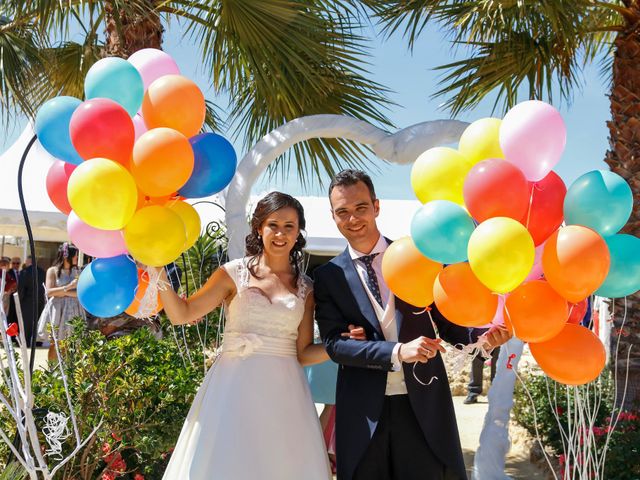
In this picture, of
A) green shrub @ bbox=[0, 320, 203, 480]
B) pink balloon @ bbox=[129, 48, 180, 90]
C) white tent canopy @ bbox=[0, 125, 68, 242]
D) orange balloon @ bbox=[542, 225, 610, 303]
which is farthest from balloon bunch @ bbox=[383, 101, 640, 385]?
white tent canopy @ bbox=[0, 125, 68, 242]

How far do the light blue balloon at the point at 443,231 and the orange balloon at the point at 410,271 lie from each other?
0.27 feet

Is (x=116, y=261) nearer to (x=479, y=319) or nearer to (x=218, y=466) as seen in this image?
(x=218, y=466)

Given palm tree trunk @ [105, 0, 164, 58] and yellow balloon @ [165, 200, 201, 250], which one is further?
palm tree trunk @ [105, 0, 164, 58]

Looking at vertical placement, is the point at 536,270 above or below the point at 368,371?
above

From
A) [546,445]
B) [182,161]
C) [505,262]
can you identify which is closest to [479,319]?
[505,262]

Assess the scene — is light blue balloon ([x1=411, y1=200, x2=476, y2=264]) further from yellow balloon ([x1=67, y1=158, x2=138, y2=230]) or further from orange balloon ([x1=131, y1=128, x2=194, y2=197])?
yellow balloon ([x1=67, y1=158, x2=138, y2=230])

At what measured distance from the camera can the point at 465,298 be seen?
7.16ft

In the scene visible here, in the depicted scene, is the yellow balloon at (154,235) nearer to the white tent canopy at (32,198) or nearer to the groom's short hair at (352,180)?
the groom's short hair at (352,180)

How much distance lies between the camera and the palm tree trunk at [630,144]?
17.2ft

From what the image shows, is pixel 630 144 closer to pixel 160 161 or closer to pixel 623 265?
pixel 623 265

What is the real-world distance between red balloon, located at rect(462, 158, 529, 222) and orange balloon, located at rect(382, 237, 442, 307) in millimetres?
263

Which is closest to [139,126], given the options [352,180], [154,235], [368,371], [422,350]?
[154,235]

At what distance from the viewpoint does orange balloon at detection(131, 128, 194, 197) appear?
97.0 inches

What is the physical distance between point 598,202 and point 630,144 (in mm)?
3573
